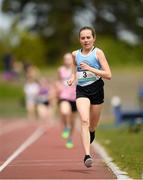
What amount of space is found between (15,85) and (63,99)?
34.3 metres

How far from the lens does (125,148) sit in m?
17.2

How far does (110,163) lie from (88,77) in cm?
152

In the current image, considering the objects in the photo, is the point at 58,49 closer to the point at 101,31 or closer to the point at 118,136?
the point at 101,31

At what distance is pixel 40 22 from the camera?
2756 inches

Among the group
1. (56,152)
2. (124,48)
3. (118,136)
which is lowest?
(124,48)

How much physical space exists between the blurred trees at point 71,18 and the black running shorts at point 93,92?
167 ft

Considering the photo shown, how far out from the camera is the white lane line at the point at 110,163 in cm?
1212

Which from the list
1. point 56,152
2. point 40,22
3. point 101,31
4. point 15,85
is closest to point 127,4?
point 101,31

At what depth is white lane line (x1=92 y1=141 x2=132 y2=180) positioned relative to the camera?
1212 centimetres

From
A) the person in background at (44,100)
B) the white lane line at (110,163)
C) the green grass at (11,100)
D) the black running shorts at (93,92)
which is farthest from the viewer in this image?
the green grass at (11,100)

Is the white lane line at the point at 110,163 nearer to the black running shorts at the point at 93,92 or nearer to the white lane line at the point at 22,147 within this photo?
the black running shorts at the point at 93,92

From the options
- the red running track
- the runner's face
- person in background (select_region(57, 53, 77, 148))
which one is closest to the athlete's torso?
the runner's face

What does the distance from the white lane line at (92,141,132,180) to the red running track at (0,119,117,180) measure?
0.30 feet

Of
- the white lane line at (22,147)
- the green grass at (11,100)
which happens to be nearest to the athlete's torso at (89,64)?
the white lane line at (22,147)
